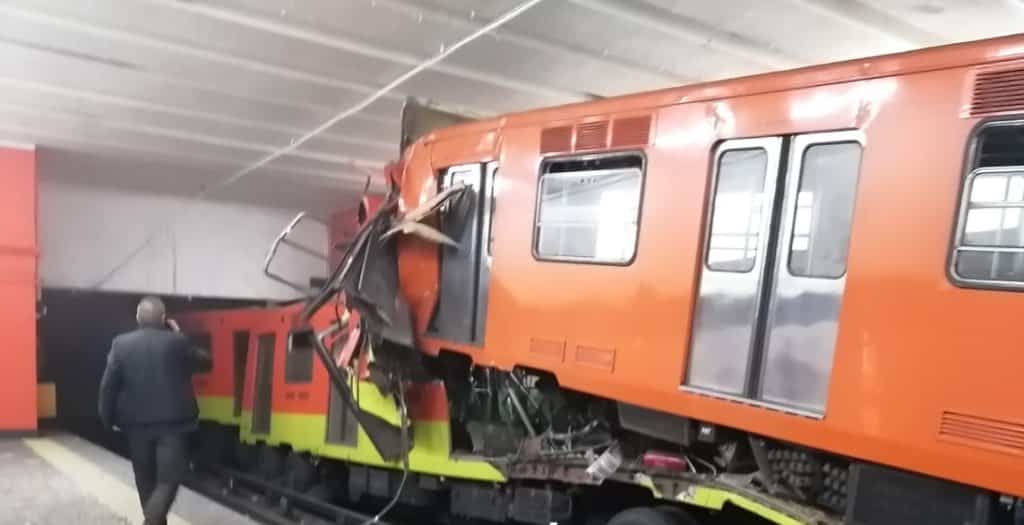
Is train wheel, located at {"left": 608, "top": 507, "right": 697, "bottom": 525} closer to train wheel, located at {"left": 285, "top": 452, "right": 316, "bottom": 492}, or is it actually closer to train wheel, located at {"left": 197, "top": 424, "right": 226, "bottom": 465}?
train wheel, located at {"left": 285, "top": 452, "right": 316, "bottom": 492}

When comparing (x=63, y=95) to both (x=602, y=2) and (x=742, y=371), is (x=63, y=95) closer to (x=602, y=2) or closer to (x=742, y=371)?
(x=602, y=2)

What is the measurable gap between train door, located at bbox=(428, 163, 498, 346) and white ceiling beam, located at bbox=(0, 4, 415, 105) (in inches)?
61.4

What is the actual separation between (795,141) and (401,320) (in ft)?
8.65

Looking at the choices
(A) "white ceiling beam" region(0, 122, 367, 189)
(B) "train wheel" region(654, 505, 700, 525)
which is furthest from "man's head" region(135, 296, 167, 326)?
(B) "train wheel" region(654, 505, 700, 525)

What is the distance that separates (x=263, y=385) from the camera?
771 cm

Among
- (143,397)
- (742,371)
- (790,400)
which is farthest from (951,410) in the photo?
(143,397)

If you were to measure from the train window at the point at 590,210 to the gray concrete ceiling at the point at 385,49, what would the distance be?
989mm

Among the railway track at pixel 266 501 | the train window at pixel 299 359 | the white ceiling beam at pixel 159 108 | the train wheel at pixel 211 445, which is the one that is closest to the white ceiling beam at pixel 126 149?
the white ceiling beam at pixel 159 108

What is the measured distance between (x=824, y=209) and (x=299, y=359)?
5078 millimetres

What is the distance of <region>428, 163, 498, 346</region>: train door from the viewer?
459cm

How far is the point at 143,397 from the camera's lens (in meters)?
5.45

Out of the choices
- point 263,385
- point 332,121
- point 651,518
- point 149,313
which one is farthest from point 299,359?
point 651,518

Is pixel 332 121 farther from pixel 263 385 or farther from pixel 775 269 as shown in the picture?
pixel 775 269

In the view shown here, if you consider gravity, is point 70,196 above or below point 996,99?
below
